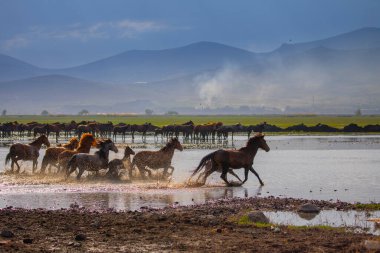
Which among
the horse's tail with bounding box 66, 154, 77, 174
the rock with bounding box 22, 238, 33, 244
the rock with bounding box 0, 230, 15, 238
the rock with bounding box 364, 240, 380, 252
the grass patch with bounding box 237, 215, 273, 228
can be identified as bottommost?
the rock with bounding box 22, 238, 33, 244

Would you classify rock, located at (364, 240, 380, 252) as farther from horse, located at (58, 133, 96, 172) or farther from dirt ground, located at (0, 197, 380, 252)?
horse, located at (58, 133, 96, 172)

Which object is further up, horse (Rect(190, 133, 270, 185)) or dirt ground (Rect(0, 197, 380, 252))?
horse (Rect(190, 133, 270, 185))

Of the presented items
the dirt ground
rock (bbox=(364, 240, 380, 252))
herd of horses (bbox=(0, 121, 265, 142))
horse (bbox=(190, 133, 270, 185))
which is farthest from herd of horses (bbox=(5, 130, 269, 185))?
herd of horses (bbox=(0, 121, 265, 142))

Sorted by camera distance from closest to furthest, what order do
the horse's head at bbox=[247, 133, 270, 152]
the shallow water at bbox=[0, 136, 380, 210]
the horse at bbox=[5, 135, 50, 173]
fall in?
the shallow water at bbox=[0, 136, 380, 210] < the horse's head at bbox=[247, 133, 270, 152] < the horse at bbox=[5, 135, 50, 173]

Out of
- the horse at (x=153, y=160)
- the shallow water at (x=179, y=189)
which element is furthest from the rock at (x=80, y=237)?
the horse at (x=153, y=160)

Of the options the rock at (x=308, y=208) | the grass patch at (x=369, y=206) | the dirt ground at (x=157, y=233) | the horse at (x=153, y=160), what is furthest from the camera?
the horse at (x=153, y=160)

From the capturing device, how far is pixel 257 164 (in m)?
29.3

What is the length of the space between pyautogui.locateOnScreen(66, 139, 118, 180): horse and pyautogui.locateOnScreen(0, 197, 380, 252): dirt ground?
6095mm

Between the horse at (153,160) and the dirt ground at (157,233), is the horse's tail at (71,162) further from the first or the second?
the dirt ground at (157,233)

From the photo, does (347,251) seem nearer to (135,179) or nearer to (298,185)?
(298,185)

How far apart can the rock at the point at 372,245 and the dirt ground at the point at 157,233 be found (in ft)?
0.27

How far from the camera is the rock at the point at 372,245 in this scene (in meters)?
10.1

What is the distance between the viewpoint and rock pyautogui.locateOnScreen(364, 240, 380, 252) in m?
10.1

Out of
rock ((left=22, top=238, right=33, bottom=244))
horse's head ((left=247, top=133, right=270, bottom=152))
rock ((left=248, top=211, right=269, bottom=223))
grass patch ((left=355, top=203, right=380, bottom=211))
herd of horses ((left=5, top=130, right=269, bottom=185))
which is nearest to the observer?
rock ((left=22, top=238, right=33, bottom=244))
